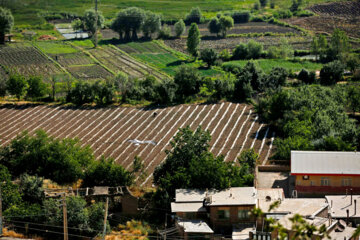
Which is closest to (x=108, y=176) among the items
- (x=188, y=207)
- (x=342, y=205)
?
(x=188, y=207)

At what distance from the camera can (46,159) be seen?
33125 mm

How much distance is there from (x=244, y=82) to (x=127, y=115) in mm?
10838

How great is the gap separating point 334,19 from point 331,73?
38.3 m

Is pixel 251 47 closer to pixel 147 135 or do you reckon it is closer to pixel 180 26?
pixel 180 26

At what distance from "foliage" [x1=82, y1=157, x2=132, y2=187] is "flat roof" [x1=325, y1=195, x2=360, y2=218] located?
35.5 ft

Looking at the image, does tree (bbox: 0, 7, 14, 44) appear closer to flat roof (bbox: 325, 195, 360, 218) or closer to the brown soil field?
the brown soil field

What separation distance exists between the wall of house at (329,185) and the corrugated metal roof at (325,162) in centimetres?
31

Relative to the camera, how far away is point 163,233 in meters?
26.0

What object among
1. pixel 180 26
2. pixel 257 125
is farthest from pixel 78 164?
pixel 180 26

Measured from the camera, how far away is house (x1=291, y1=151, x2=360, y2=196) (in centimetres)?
2948

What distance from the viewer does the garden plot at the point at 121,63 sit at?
65.0m

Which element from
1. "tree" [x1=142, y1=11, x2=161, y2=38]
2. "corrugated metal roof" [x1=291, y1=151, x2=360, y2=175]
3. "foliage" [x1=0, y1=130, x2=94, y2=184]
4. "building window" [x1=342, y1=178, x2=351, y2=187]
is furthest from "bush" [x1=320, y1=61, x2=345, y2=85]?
"tree" [x1=142, y1=11, x2=161, y2=38]

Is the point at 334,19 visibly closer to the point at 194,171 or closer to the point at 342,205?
the point at 194,171

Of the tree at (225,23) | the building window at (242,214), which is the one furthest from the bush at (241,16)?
the building window at (242,214)
